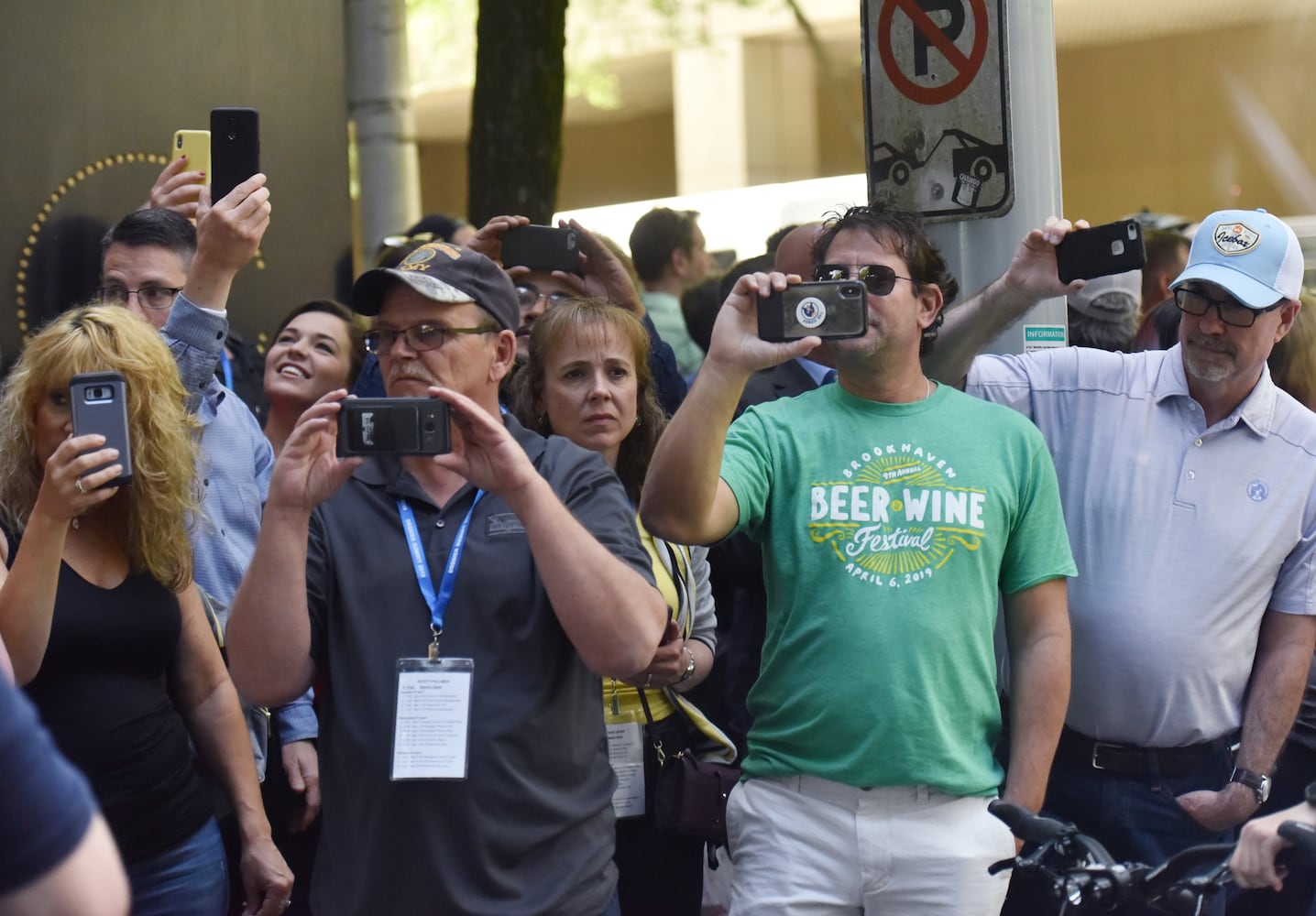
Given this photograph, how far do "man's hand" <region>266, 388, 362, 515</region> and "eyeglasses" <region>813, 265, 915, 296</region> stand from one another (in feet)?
3.63

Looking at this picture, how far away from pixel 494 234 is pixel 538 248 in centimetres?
14

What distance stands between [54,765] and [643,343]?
308cm

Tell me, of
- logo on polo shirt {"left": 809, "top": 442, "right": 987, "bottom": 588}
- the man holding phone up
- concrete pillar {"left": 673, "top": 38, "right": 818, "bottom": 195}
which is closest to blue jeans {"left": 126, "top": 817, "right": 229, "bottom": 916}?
the man holding phone up


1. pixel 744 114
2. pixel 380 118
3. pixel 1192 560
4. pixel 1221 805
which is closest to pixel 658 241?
pixel 380 118

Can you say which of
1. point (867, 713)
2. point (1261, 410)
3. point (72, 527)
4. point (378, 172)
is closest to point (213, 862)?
point (72, 527)

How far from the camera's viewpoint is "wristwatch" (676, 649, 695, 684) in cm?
414

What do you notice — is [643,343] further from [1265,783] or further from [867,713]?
[1265,783]

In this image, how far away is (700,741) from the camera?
428cm

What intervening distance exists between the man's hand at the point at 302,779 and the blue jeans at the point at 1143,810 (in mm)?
1863

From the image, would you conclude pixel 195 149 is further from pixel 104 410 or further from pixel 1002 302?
pixel 1002 302

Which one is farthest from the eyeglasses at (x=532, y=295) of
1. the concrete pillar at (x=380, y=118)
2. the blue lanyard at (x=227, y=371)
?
the concrete pillar at (x=380, y=118)

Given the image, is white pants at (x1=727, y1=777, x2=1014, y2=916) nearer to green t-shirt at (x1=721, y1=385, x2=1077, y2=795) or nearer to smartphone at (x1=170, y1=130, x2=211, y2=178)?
green t-shirt at (x1=721, y1=385, x2=1077, y2=795)

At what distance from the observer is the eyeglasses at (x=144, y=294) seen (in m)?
4.65

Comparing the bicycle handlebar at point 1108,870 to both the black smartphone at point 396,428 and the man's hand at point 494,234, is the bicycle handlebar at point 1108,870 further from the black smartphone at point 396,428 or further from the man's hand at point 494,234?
the man's hand at point 494,234
